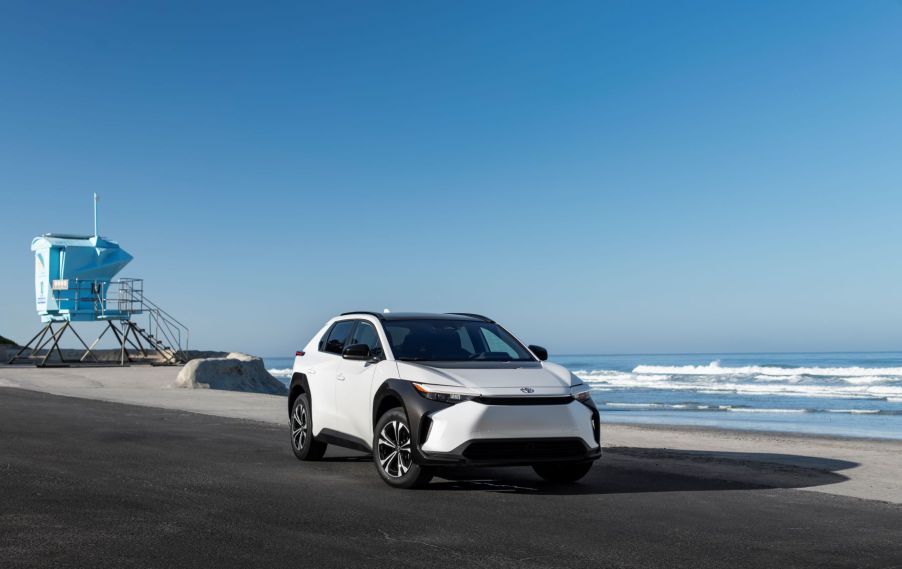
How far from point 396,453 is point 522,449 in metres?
1.28

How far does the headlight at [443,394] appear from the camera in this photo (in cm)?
804

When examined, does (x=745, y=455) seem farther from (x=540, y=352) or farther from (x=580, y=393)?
(x=580, y=393)

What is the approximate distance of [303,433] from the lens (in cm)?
1080

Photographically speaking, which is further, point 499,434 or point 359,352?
point 359,352

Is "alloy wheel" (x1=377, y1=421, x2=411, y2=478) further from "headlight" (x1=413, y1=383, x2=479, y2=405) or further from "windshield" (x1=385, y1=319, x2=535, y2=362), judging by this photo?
"windshield" (x1=385, y1=319, x2=535, y2=362)

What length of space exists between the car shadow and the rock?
19018 millimetres

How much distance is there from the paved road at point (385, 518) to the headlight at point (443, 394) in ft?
2.89

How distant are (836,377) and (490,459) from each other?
51108mm

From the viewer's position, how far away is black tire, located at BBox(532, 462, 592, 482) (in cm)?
904

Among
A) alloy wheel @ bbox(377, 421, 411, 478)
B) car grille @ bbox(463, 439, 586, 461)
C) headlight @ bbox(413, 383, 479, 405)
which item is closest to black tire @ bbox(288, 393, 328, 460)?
alloy wheel @ bbox(377, 421, 411, 478)

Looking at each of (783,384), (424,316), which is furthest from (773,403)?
(424,316)

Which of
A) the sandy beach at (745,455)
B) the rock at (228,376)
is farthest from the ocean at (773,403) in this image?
the rock at (228,376)

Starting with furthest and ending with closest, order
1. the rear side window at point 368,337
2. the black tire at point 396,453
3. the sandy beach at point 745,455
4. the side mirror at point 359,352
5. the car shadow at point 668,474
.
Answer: the sandy beach at point 745,455, the rear side window at point 368,337, the side mirror at point 359,352, the car shadow at point 668,474, the black tire at point 396,453

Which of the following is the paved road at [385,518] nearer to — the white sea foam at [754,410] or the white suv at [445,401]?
the white suv at [445,401]
